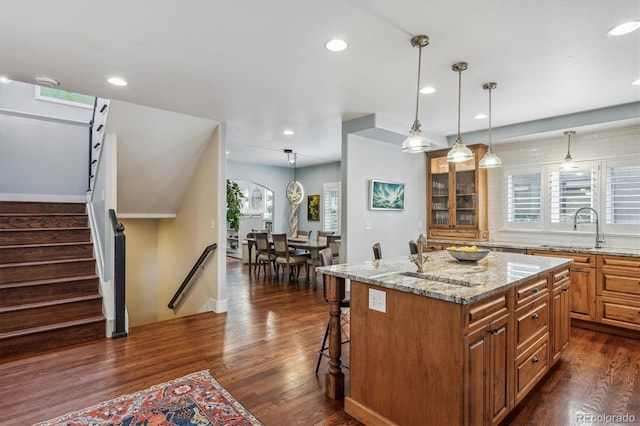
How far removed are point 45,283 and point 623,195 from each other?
6890 mm

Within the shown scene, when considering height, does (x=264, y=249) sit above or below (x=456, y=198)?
below

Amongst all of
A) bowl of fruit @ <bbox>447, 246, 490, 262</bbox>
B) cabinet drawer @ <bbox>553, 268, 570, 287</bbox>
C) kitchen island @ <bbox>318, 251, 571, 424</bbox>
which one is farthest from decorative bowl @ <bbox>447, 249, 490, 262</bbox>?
cabinet drawer @ <bbox>553, 268, 570, 287</bbox>

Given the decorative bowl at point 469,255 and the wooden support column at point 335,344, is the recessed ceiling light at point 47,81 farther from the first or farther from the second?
the decorative bowl at point 469,255

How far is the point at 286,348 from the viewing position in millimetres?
3324

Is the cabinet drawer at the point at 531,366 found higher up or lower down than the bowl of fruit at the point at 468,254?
lower down

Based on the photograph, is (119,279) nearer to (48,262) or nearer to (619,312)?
(48,262)

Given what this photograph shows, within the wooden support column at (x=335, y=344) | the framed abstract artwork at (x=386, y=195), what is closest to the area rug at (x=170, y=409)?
the wooden support column at (x=335, y=344)

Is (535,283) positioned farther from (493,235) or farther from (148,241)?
(148,241)

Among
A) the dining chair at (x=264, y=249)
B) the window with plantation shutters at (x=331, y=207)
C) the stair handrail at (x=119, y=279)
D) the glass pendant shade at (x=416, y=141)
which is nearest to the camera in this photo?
the glass pendant shade at (x=416, y=141)

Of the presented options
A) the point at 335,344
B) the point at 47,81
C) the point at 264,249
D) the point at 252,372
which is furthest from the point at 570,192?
the point at 47,81

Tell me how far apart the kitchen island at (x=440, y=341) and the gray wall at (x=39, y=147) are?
5.47m

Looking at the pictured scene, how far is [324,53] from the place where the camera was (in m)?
2.65

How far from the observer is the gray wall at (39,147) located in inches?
204

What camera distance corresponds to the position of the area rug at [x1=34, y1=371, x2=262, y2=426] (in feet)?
7.01
